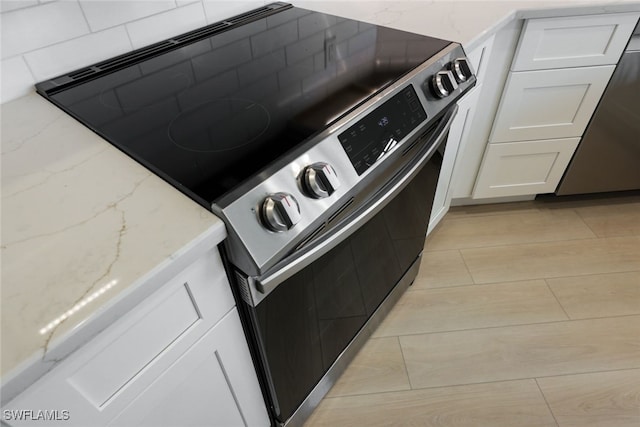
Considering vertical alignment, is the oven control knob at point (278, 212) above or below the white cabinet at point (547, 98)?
above

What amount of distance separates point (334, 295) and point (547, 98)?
3.54ft

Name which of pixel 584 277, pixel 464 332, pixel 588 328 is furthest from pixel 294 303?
pixel 584 277

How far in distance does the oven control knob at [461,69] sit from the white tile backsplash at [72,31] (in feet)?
1.67

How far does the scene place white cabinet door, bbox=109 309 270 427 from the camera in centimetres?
63

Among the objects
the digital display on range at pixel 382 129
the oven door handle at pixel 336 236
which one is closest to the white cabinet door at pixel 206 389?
the oven door handle at pixel 336 236

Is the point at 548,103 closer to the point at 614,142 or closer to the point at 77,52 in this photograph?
the point at 614,142

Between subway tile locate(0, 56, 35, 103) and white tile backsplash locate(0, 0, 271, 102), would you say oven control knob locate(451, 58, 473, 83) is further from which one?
subway tile locate(0, 56, 35, 103)

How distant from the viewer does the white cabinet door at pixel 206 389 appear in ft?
2.08

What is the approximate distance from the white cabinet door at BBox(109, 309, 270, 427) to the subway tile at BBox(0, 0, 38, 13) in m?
0.74

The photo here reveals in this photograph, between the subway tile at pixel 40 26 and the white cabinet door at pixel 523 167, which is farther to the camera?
the white cabinet door at pixel 523 167

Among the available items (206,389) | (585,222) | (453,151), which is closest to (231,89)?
(206,389)

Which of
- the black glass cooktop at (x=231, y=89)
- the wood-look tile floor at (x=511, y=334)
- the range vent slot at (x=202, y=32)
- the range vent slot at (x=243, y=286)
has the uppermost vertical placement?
the range vent slot at (x=202, y=32)

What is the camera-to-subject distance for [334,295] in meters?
0.91

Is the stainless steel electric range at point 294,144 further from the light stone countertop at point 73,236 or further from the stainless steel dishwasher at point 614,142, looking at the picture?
the stainless steel dishwasher at point 614,142
